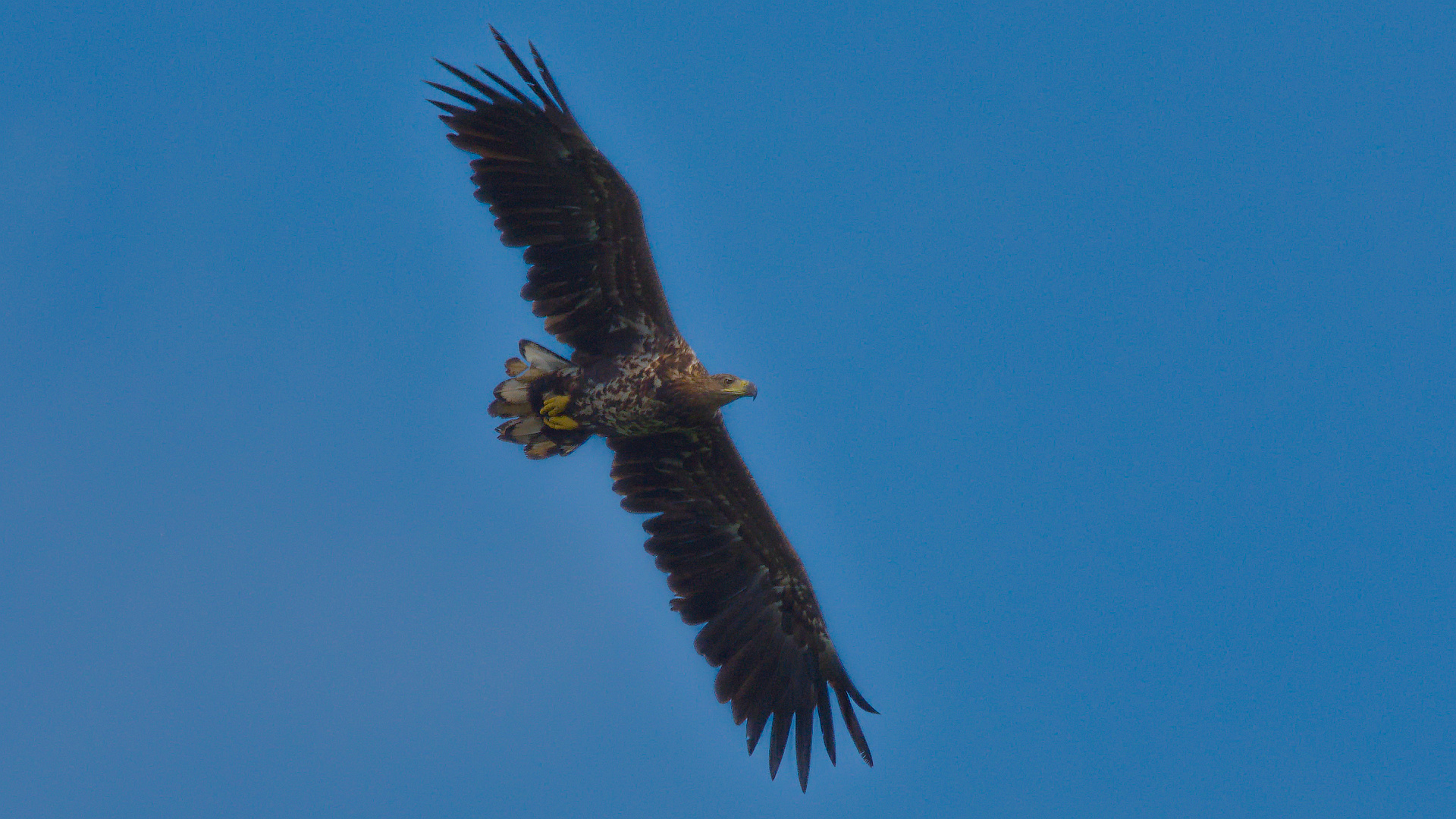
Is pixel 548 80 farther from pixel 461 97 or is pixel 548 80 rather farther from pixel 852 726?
pixel 852 726

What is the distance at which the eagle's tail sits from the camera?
45.4 ft

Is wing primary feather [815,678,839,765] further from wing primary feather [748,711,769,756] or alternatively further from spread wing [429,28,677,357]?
spread wing [429,28,677,357]

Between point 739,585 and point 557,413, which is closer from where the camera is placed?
point 557,413

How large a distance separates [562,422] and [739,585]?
7.96 feet

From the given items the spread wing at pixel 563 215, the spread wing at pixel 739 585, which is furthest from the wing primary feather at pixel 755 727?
the spread wing at pixel 563 215

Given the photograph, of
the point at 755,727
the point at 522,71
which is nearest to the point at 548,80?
the point at 522,71

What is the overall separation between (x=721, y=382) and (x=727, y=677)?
3.03 metres

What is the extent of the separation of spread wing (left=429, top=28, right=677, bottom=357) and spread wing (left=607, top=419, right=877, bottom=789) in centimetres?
121

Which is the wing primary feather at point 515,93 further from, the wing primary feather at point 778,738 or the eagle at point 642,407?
the wing primary feather at point 778,738

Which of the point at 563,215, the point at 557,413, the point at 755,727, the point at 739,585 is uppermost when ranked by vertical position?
the point at 563,215

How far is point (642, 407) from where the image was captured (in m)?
13.6

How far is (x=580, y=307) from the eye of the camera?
45.2 ft

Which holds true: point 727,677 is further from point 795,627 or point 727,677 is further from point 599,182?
point 599,182

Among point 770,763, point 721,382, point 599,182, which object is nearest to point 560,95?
point 599,182
